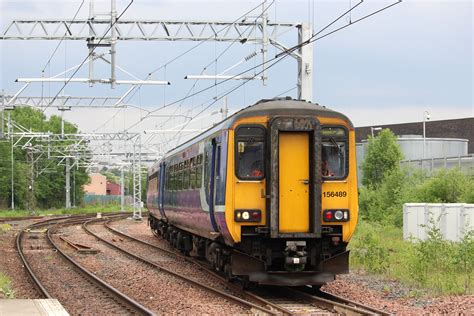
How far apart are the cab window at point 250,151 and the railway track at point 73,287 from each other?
9.58 feet

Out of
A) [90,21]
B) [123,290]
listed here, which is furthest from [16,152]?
[123,290]

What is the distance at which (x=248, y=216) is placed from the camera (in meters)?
12.9

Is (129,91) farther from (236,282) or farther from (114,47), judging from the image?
(236,282)

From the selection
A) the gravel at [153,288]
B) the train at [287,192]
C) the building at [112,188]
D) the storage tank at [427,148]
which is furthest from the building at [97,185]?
the train at [287,192]

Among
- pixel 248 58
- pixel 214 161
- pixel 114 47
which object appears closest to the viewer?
pixel 214 161

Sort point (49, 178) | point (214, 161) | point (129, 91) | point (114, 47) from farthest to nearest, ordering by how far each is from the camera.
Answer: point (49, 178) < point (129, 91) < point (114, 47) < point (214, 161)

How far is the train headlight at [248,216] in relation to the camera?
12.8m

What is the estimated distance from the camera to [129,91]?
28703 millimetres

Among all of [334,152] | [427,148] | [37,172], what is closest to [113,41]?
[334,152]

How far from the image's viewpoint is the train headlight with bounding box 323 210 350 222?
42.8ft

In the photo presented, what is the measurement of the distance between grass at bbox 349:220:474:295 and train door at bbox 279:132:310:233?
2827mm

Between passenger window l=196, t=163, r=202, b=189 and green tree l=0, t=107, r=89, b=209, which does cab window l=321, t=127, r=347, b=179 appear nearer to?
passenger window l=196, t=163, r=202, b=189

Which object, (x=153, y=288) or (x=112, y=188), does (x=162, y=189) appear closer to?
(x=153, y=288)

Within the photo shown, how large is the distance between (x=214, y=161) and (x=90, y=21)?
9.76 m
